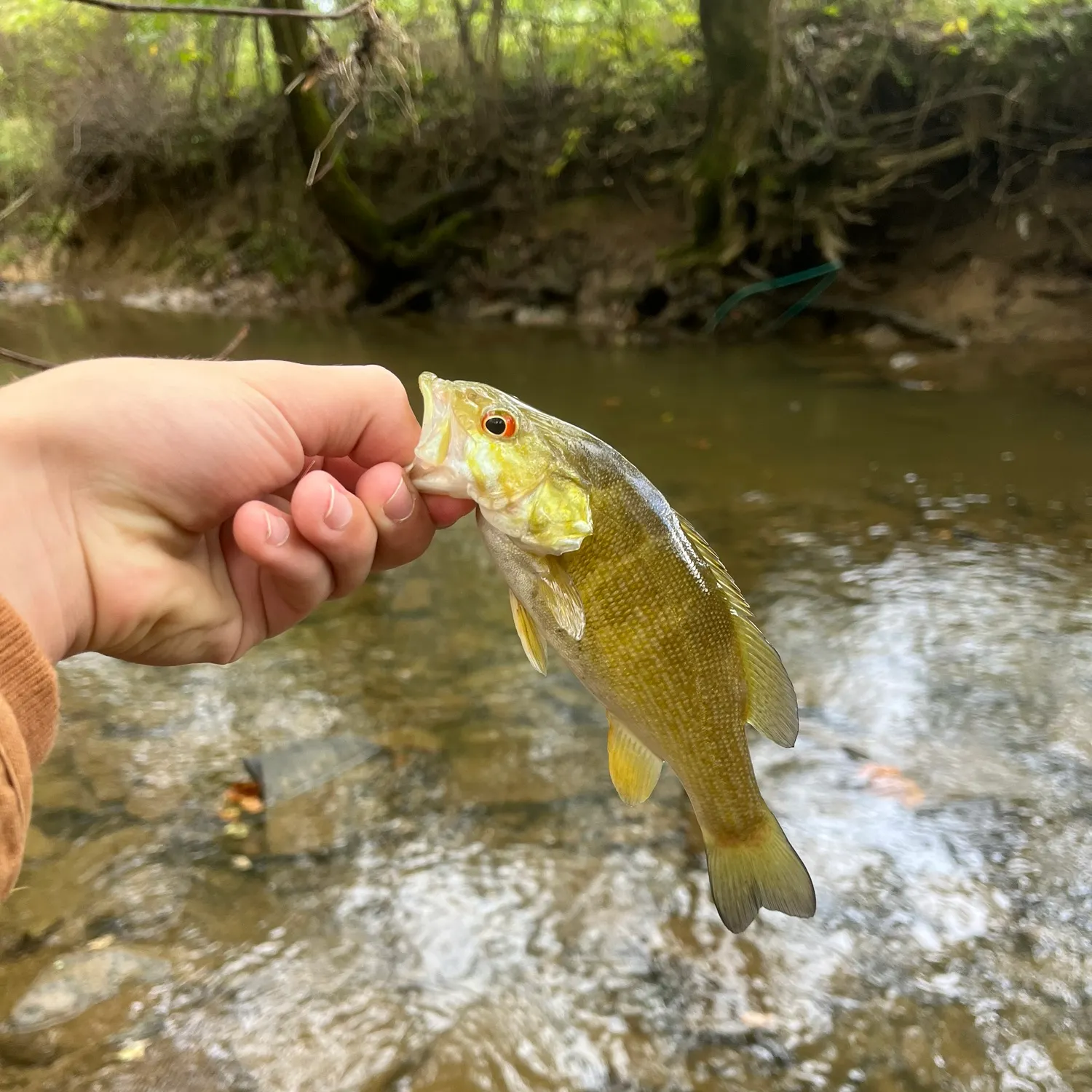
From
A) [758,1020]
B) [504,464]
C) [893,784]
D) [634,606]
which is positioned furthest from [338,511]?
[893,784]

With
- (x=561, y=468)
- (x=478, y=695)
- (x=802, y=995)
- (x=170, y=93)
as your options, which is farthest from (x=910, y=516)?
(x=170, y=93)

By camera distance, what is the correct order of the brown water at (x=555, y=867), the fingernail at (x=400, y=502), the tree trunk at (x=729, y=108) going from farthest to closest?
the tree trunk at (x=729, y=108), the brown water at (x=555, y=867), the fingernail at (x=400, y=502)

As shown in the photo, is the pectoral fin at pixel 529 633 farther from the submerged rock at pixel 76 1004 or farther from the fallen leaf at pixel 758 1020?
the submerged rock at pixel 76 1004

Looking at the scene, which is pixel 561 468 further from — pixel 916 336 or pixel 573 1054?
pixel 916 336

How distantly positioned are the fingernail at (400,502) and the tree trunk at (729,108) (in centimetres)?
1046

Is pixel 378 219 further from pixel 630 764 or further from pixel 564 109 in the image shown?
pixel 630 764

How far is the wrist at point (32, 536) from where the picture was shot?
1515mm

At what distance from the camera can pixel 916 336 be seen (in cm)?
1086

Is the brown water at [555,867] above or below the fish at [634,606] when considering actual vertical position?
below

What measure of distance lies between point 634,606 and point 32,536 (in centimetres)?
112

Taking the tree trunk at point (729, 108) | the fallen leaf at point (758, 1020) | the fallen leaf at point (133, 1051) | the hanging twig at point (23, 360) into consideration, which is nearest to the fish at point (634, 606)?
the fallen leaf at point (758, 1020)

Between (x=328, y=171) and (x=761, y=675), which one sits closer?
(x=761, y=675)

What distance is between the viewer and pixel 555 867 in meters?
3.03

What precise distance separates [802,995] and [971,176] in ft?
37.6
